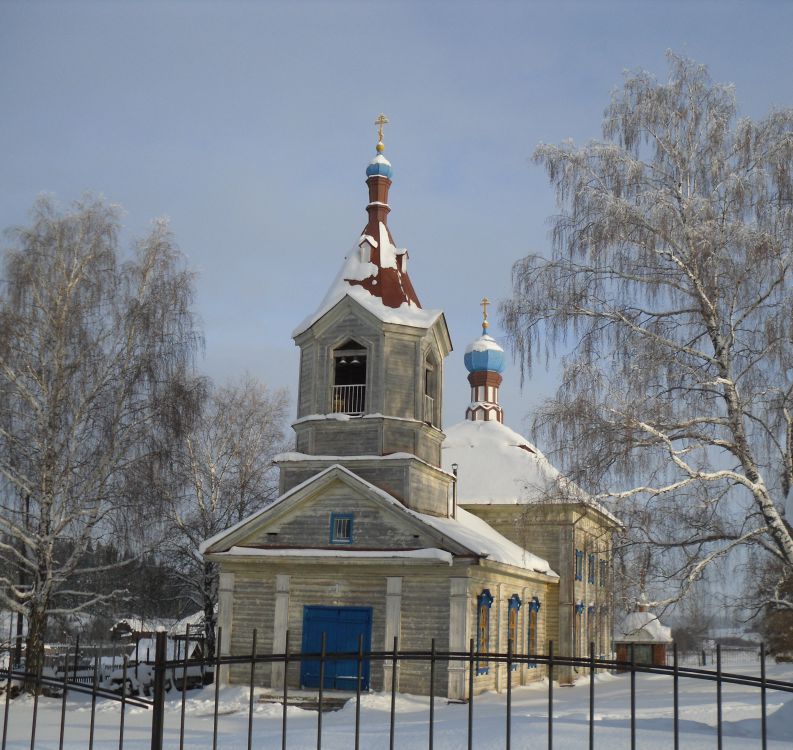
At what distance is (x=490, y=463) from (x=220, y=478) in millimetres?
8490

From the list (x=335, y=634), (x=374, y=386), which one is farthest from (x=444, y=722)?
(x=374, y=386)

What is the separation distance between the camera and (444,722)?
1503cm

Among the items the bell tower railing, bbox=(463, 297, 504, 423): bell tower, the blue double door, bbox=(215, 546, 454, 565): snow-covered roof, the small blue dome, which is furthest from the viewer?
A: bbox=(463, 297, 504, 423): bell tower

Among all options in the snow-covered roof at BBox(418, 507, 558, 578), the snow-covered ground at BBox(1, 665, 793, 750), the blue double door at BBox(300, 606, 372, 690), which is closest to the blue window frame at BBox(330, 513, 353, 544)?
the blue double door at BBox(300, 606, 372, 690)

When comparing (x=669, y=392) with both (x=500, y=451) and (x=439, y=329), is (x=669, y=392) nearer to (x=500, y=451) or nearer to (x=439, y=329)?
(x=439, y=329)

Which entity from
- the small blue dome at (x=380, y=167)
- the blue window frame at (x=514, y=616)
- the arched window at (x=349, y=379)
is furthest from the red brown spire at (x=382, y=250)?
the blue window frame at (x=514, y=616)

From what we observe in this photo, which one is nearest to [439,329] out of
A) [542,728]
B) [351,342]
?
[351,342]

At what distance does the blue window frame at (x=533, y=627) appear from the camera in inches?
991

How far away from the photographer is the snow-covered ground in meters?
12.5

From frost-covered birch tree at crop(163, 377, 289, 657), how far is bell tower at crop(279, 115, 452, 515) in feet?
24.3

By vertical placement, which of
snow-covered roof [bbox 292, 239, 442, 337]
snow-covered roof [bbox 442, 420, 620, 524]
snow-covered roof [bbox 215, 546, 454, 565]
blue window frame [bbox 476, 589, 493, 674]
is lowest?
blue window frame [bbox 476, 589, 493, 674]

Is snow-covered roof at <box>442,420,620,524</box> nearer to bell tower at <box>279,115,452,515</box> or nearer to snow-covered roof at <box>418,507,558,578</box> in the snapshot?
snow-covered roof at <box>418,507,558,578</box>

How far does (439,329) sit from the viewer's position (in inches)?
916

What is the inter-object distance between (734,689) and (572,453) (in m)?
11.6
